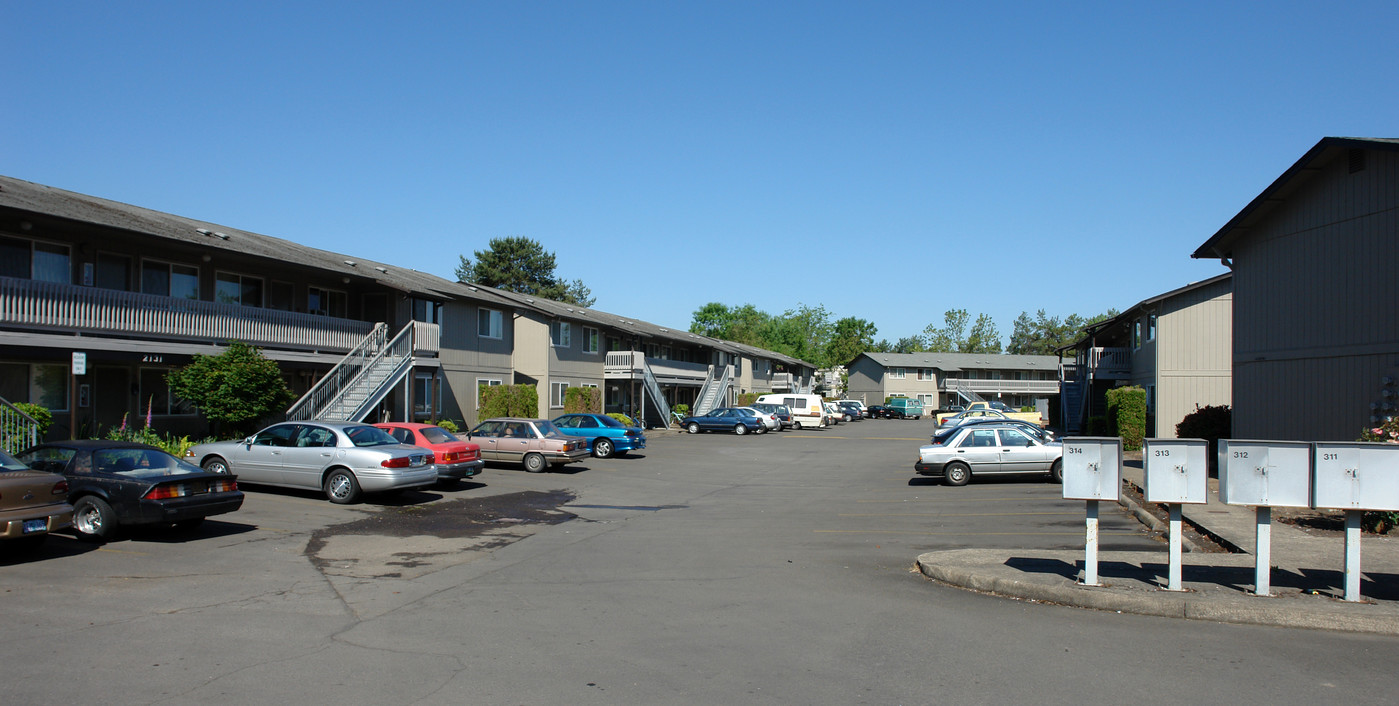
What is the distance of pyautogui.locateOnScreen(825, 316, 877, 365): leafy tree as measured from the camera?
4670 inches

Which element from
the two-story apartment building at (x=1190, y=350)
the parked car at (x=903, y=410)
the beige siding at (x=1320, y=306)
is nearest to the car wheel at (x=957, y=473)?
the beige siding at (x=1320, y=306)

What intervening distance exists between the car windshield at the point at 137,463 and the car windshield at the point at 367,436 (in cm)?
401

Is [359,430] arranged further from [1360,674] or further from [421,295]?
[1360,674]

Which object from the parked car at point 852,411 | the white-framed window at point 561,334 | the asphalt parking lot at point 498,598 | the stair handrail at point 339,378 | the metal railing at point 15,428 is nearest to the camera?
the asphalt parking lot at point 498,598

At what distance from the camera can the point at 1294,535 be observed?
12734 millimetres

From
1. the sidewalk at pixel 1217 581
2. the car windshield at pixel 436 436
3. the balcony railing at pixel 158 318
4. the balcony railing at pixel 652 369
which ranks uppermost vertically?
the balcony railing at pixel 158 318

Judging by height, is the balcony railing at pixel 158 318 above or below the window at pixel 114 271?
below

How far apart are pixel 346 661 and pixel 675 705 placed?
2707mm

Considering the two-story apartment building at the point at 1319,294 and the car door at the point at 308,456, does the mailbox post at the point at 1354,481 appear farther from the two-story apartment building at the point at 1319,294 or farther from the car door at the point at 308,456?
the car door at the point at 308,456

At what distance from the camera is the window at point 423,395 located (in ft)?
97.0

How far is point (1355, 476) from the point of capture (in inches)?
332

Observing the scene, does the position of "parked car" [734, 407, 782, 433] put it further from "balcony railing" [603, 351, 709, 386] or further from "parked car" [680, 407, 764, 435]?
"balcony railing" [603, 351, 709, 386]

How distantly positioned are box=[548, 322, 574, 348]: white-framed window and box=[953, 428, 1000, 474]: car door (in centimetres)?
2118

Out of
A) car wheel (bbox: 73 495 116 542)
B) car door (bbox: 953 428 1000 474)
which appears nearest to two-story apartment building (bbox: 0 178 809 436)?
car wheel (bbox: 73 495 116 542)
